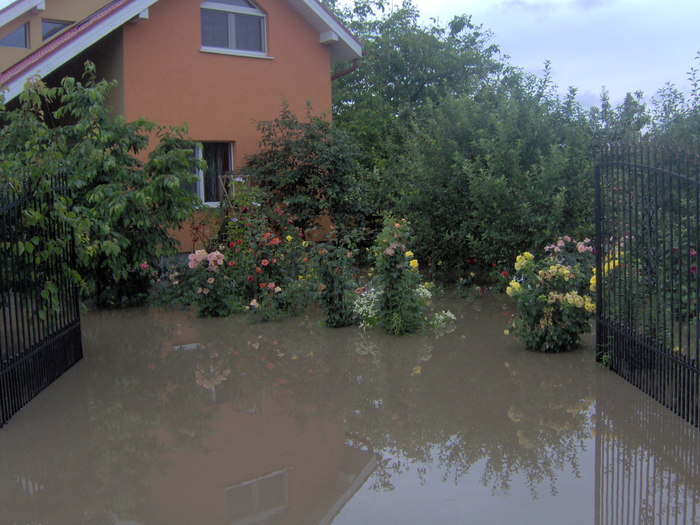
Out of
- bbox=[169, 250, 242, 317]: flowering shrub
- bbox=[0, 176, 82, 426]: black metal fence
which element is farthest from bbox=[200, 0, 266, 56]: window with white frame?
bbox=[0, 176, 82, 426]: black metal fence

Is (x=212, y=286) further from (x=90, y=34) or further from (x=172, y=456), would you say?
(x=90, y=34)

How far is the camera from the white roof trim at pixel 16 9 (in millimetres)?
14289

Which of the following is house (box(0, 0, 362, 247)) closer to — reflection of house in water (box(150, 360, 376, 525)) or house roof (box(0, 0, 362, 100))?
house roof (box(0, 0, 362, 100))

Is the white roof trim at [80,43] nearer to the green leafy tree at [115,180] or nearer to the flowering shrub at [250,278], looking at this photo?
the green leafy tree at [115,180]

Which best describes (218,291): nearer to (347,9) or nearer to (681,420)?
(681,420)

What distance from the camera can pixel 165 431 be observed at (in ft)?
19.3

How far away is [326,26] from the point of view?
52.3ft

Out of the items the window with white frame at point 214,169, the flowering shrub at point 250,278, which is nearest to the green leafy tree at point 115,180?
the flowering shrub at point 250,278

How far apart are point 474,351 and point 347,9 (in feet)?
89.1

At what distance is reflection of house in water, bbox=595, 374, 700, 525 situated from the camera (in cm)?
430

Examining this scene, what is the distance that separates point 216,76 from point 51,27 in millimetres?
4643

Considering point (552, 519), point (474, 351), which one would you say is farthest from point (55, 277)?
point (552, 519)

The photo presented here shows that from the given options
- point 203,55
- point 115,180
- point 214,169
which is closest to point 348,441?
point 115,180

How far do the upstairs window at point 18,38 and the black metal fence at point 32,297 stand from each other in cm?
950
